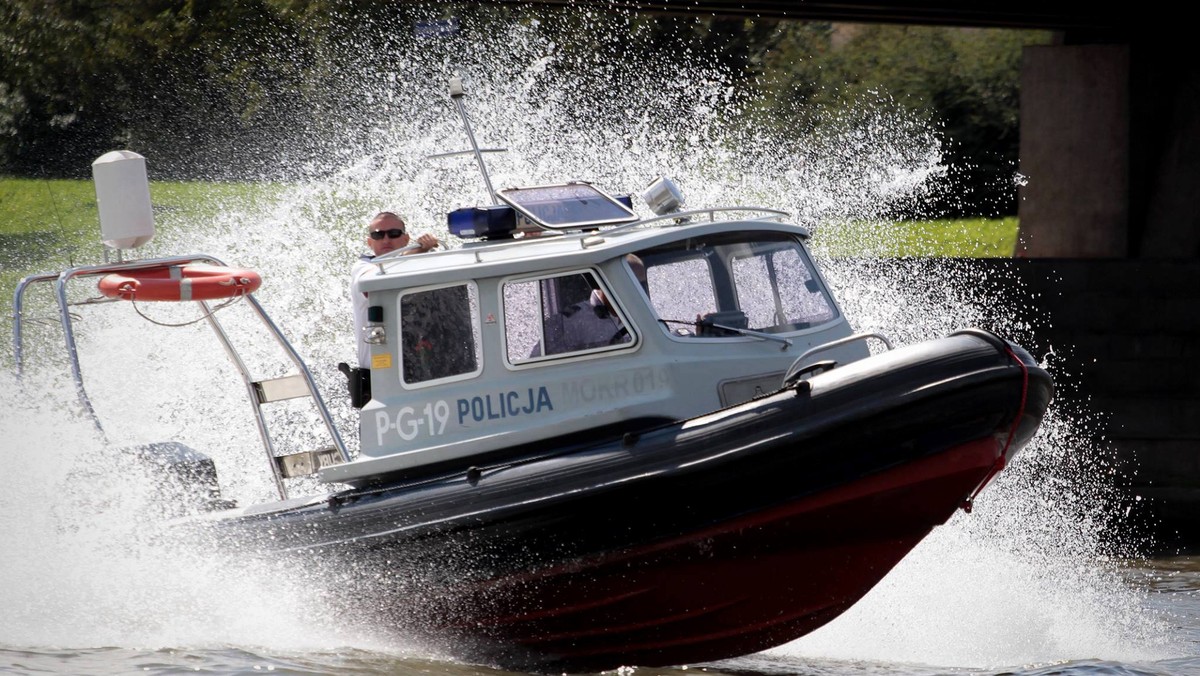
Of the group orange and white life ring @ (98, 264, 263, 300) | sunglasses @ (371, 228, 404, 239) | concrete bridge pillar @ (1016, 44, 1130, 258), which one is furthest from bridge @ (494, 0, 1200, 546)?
orange and white life ring @ (98, 264, 263, 300)

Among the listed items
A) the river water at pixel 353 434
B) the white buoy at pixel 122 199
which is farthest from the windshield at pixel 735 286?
the white buoy at pixel 122 199

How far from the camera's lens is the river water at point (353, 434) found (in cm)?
685

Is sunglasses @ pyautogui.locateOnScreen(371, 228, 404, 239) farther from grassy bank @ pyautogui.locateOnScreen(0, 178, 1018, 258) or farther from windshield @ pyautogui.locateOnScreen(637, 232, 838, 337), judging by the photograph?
grassy bank @ pyautogui.locateOnScreen(0, 178, 1018, 258)

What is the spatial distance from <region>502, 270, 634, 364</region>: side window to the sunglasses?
115 cm

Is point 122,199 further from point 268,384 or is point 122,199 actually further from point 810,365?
point 810,365

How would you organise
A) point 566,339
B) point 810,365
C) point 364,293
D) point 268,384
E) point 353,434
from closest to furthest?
point 810,365, point 566,339, point 364,293, point 268,384, point 353,434

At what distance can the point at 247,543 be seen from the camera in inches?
270

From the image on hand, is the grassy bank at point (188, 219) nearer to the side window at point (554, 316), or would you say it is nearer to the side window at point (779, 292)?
the side window at point (779, 292)

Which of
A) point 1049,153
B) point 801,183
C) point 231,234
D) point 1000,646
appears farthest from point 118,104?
point 1000,646

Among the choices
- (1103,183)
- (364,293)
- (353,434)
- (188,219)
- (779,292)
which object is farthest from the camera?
(188,219)

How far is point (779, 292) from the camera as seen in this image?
6832 mm

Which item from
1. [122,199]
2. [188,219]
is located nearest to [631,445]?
[122,199]

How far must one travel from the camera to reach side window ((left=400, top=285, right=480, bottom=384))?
6512mm

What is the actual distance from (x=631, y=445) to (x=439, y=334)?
113 cm
